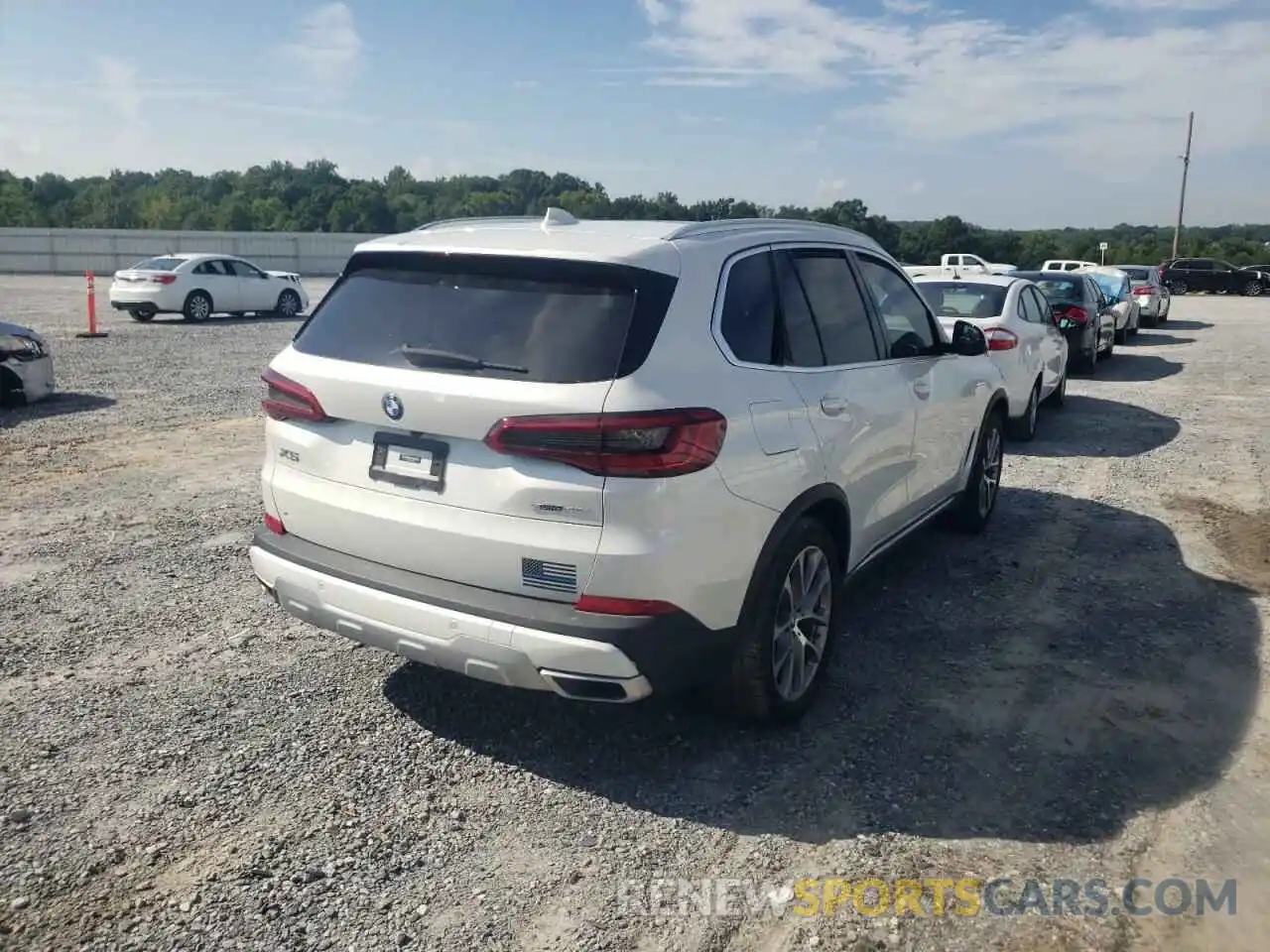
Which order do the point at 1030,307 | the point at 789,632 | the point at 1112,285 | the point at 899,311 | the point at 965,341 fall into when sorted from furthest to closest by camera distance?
the point at 1112,285
the point at 1030,307
the point at 965,341
the point at 899,311
the point at 789,632

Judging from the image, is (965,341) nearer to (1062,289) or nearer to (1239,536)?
(1239,536)

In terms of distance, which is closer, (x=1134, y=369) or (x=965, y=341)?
(x=965, y=341)

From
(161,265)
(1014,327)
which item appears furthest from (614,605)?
(161,265)

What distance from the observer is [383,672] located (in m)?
A: 4.71

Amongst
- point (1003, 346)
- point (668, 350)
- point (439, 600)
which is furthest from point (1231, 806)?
point (1003, 346)

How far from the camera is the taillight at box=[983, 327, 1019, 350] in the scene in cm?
986

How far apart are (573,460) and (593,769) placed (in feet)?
4.19

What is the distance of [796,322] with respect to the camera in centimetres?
431

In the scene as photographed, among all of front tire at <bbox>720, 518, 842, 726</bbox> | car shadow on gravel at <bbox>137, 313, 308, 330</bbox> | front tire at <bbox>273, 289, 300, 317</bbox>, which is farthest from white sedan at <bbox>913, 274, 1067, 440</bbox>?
front tire at <bbox>273, 289, 300, 317</bbox>

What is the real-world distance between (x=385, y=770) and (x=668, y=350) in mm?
1835

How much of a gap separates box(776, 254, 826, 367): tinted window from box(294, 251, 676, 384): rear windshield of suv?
759mm

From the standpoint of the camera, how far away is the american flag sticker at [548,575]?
3.39 meters

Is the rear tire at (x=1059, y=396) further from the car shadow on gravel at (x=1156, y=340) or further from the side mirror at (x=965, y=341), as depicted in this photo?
the car shadow on gravel at (x=1156, y=340)

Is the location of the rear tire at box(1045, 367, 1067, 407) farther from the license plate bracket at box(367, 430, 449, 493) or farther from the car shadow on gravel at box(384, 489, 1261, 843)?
the license plate bracket at box(367, 430, 449, 493)
